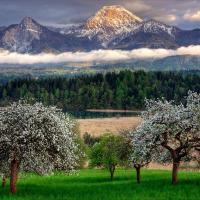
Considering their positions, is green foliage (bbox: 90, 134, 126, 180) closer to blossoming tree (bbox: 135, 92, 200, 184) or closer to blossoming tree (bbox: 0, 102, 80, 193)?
blossoming tree (bbox: 135, 92, 200, 184)

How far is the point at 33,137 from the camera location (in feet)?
148

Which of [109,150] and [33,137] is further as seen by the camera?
[109,150]

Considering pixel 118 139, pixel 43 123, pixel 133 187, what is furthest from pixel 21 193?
pixel 118 139

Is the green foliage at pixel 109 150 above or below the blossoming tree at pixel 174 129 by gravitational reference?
below

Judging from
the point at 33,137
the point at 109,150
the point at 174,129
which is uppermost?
the point at 174,129

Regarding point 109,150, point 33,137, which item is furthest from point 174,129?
point 109,150

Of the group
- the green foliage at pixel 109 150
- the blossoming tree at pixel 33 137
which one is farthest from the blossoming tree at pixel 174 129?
the green foliage at pixel 109 150

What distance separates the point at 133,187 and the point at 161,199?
1038 cm

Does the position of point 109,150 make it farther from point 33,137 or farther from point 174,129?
point 33,137

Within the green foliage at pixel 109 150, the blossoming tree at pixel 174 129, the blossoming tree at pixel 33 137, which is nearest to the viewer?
the blossoming tree at pixel 33 137

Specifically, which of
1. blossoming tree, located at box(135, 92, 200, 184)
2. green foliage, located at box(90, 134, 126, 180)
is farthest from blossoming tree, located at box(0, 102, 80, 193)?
green foliage, located at box(90, 134, 126, 180)

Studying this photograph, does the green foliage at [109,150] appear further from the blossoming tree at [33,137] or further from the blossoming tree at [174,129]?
the blossoming tree at [33,137]

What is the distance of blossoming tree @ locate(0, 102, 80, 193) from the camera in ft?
147

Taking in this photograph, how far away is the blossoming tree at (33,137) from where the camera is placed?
44938mm
